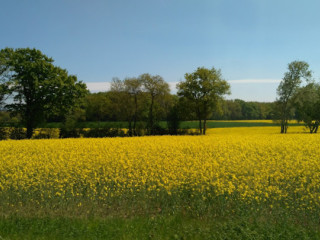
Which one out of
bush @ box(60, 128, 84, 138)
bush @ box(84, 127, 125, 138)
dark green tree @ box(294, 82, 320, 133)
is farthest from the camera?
dark green tree @ box(294, 82, 320, 133)

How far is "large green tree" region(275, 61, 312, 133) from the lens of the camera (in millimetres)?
35250

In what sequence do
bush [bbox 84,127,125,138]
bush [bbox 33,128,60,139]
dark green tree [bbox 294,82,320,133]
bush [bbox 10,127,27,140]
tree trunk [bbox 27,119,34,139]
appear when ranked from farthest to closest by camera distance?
dark green tree [bbox 294,82,320,133] < bush [bbox 84,127,125,138] < bush [bbox 33,128,60,139] < tree trunk [bbox 27,119,34,139] < bush [bbox 10,127,27,140]

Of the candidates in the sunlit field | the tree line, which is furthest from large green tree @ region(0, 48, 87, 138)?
the sunlit field

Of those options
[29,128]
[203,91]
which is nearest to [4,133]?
[29,128]

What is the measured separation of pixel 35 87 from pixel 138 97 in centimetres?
1521

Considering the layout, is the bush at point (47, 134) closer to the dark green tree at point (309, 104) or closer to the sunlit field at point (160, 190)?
the sunlit field at point (160, 190)

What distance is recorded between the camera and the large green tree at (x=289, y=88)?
35.2m

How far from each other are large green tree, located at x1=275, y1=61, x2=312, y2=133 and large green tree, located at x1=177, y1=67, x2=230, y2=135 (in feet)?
24.4

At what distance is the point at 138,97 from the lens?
132 feet

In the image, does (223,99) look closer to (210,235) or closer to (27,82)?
(27,82)

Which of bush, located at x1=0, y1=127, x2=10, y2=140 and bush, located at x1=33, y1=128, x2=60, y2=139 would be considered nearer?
bush, located at x1=0, y1=127, x2=10, y2=140

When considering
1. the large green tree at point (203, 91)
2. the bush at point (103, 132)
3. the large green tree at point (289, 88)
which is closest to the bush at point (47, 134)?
the bush at point (103, 132)

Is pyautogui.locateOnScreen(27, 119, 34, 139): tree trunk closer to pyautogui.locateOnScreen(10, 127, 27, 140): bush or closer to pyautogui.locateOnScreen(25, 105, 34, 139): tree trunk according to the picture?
pyautogui.locateOnScreen(25, 105, 34, 139): tree trunk

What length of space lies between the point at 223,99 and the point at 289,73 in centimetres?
981
